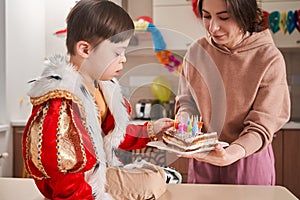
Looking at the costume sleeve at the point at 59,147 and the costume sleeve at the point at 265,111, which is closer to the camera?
the costume sleeve at the point at 59,147

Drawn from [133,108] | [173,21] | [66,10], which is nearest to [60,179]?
[133,108]

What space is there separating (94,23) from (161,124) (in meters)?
0.28

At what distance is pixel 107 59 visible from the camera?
2.20ft

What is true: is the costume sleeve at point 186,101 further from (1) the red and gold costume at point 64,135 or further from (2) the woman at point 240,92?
(1) the red and gold costume at point 64,135

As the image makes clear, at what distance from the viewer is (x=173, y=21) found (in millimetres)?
2943

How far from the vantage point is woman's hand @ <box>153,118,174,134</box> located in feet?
2.87

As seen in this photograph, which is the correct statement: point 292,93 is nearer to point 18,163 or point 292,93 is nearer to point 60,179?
point 18,163

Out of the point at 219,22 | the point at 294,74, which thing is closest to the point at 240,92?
the point at 219,22

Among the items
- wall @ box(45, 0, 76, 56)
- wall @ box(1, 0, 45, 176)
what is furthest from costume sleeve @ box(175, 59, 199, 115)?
wall @ box(45, 0, 76, 56)

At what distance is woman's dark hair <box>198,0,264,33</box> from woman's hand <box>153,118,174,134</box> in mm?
285

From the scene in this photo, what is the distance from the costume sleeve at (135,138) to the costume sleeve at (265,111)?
1.00 ft

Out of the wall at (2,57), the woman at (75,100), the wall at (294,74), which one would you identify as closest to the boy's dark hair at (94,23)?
the woman at (75,100)

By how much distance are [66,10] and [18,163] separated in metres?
1.08

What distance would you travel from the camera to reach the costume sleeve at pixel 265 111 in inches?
43.9
